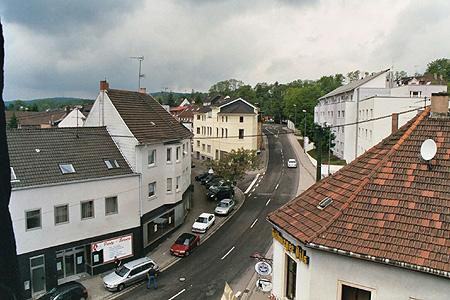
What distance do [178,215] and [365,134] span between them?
24.3m

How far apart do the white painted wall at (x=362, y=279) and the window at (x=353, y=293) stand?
0.19 meters

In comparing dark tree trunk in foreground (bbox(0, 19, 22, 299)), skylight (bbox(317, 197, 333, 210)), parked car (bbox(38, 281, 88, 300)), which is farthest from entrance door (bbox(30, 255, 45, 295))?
dark tree trunk in foreground (bbox(0, 19, 22, 299))

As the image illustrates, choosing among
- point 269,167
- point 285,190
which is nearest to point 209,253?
point 285,190

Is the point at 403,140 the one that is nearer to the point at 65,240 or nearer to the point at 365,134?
the point at 65,240

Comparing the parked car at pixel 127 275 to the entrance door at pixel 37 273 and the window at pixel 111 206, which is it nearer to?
the entrance door at pixel 37 273

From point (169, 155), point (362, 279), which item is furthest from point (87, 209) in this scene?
point (362, 279)

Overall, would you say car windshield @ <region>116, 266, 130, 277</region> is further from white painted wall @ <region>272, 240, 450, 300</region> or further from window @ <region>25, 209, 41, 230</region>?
white painted wall @ <region>272, 240, 450, 300</region>

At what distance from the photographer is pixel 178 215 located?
113 ft

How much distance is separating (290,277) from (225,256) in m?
16.5

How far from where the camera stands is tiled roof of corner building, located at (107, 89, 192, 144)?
29.7m

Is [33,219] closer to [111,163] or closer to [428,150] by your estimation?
[111,163]

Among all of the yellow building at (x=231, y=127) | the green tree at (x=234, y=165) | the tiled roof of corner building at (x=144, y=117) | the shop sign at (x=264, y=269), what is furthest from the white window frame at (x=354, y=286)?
the yellow building at (x=231, y=127)

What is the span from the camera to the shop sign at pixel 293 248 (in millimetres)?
10906

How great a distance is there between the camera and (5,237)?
120 inches
